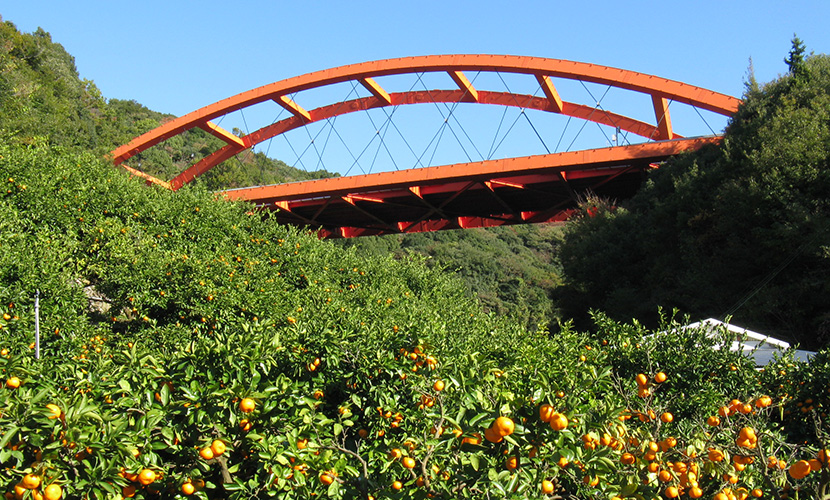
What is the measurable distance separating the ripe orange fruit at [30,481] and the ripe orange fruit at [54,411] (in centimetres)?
26

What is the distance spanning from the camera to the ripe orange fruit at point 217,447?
317 centimetres

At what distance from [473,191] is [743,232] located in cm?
1179

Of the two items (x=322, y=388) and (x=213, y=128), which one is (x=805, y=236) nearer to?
(x=322, y=388)

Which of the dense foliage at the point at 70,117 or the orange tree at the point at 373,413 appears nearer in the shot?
the orange tree at the point at 373,413

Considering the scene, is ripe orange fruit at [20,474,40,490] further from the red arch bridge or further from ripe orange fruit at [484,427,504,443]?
the red arch bridge

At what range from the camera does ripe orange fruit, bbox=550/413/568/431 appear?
2662 millimetres

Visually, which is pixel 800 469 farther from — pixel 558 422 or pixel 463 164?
pixel 463 164

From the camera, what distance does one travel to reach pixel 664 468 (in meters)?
3.33

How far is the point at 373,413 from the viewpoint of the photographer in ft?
15.3

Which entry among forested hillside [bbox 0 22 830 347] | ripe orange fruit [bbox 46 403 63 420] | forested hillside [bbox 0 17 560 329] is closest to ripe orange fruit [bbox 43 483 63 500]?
ripe orange fruit [bbox 46 403 63 420]

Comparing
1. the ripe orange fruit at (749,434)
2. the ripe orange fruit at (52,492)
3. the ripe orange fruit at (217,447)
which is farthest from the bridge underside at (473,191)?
the ripe orange fruit at (749,434)

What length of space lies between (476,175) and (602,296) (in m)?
6.29

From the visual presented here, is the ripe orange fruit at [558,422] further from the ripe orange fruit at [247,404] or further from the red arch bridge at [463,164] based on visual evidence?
the red arch bridge at [463,164]

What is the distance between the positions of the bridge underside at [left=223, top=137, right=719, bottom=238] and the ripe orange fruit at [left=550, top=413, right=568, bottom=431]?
17985mm
